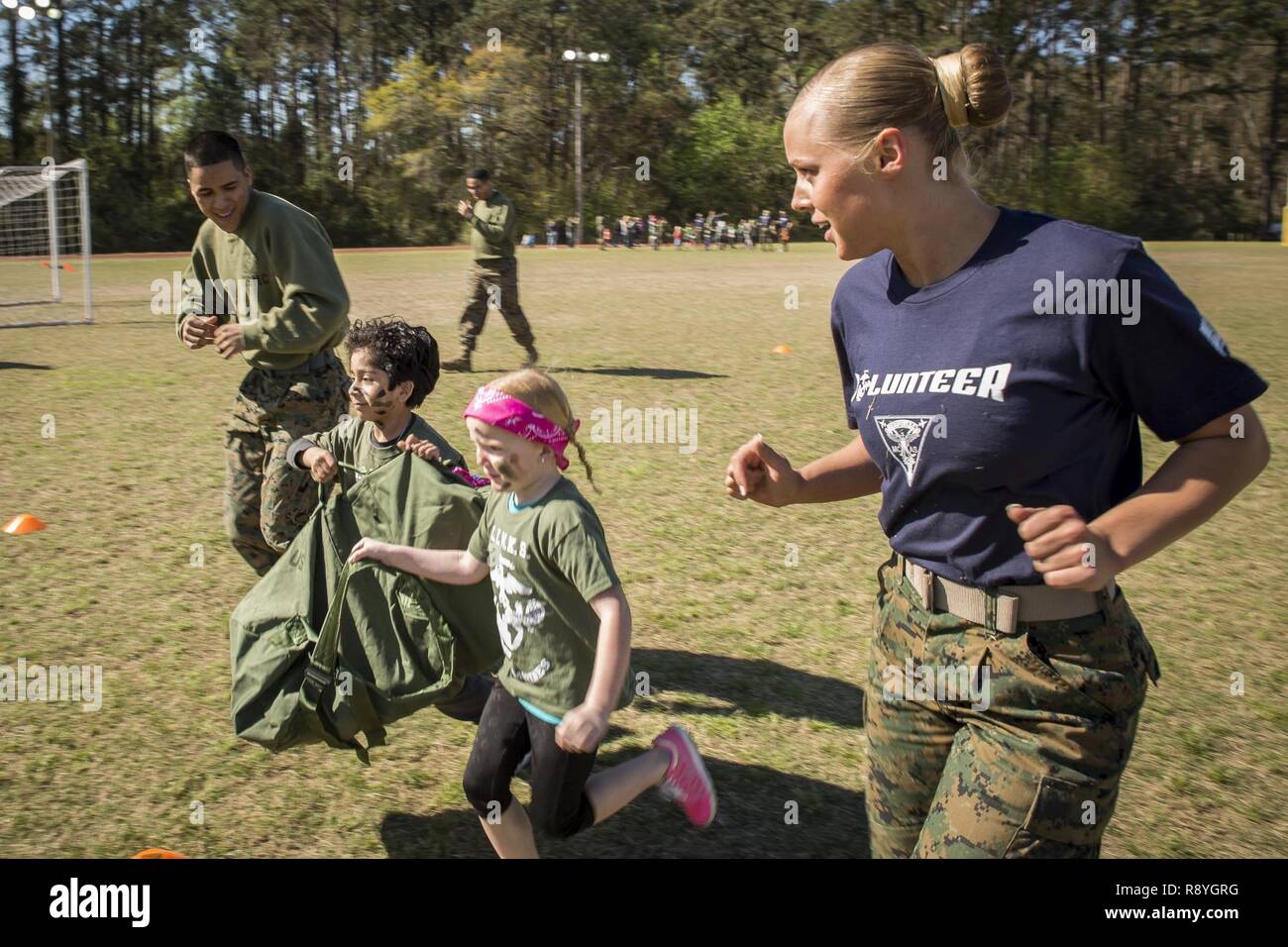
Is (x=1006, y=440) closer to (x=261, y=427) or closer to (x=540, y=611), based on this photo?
(x=540, y=611)

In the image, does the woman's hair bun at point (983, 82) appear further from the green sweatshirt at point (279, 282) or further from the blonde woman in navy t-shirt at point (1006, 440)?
the green sweatshirt at point (279, 282)

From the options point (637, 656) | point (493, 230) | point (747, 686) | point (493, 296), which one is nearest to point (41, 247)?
point (493, 230)

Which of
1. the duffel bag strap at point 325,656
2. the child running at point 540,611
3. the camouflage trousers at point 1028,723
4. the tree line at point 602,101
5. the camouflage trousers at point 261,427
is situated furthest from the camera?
the tree line at point 602,101

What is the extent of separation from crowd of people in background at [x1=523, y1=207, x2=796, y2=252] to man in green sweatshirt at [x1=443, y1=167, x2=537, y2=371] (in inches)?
1298

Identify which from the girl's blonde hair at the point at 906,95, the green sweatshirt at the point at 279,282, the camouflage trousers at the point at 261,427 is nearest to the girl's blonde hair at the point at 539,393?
the girl's blonde hair at the point at 906,95

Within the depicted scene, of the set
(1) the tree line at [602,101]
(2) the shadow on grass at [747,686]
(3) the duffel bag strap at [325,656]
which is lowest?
(2) the shadow on grass at [747,686]

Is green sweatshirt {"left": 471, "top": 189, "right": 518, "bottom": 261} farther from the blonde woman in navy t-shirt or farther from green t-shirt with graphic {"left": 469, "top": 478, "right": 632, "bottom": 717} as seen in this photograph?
the blonde woman in navy t-shirt

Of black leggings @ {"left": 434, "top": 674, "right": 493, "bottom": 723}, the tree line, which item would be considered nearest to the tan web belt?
black leggings @ {"left": 434, "top": 674, "right": 493, "bottom": 723}

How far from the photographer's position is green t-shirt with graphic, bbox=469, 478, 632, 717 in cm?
299

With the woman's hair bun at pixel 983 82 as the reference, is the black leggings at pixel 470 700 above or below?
below

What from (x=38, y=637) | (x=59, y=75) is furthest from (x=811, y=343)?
(x=59, y=75)

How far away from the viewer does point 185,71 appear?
54.8 metres

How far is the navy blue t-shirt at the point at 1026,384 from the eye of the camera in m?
2.03

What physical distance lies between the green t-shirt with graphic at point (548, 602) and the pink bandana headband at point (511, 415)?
15 centimetres
